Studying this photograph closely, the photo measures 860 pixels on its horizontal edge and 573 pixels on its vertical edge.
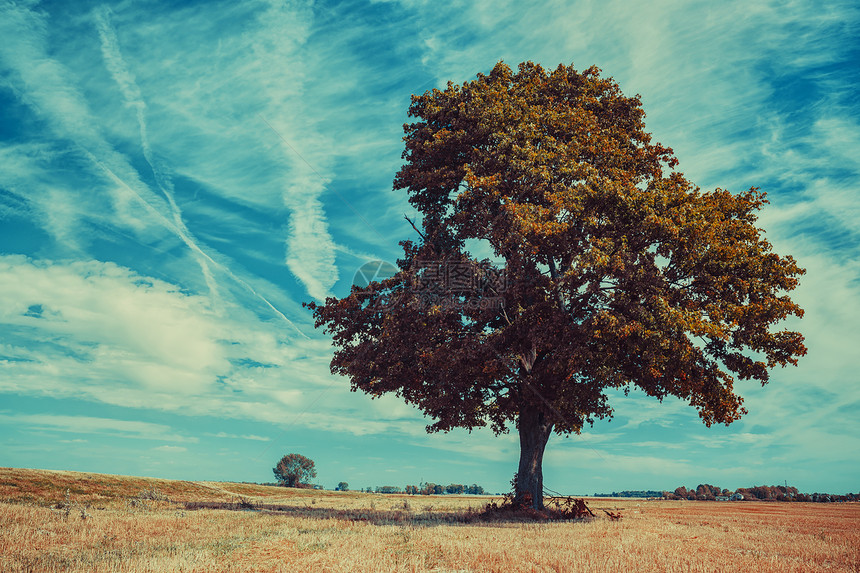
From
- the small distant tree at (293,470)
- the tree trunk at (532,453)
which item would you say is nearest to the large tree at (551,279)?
the tree trunk at (532,453)

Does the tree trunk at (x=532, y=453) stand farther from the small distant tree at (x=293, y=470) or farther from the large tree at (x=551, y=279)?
the small distant tree at (x=293, y=470)

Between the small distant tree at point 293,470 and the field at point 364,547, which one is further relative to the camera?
the small distant tree at point 293,470

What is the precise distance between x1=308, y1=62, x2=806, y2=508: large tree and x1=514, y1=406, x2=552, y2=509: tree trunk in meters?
0.08

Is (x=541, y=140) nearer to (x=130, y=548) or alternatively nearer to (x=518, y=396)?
(x=518, y=396)

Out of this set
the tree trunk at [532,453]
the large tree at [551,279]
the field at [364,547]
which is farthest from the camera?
the tree trunk at [532,453]

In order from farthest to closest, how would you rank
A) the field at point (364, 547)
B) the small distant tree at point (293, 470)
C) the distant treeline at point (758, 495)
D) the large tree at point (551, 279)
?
1. the small distant tree at point (293, 470)
2. the distant treeline at point (758, 495)
3. the large tree at point (551, 279)
4. the field at point (364, 547)

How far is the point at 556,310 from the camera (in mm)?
24062

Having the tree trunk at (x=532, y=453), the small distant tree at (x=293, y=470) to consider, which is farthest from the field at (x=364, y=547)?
the small distant tree at (x=293, y=470)

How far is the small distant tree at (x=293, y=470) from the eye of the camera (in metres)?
134

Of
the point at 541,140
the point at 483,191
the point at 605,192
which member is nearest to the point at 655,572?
the point at 605,192

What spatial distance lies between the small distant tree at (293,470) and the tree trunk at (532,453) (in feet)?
384
